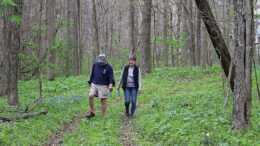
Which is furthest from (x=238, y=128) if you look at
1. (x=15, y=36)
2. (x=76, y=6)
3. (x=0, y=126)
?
(x=76, y=6)

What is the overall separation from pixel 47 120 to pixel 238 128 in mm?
5157

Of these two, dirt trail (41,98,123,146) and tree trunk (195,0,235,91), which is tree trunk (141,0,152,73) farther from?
tree trunk (195,0,235,91)

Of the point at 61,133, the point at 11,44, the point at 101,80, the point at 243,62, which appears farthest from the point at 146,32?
the point at 243,62

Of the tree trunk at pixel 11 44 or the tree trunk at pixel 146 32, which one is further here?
the tree trunk at pixel 146 32

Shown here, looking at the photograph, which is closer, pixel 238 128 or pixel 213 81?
pixel 238 128

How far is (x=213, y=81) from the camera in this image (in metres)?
Result: 12.8

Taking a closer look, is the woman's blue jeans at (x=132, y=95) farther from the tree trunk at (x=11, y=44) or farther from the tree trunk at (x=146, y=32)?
the tree trunk at (x=146, y=32)

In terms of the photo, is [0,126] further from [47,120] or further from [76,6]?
[76,6]

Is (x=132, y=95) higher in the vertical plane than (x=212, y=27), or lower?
lower

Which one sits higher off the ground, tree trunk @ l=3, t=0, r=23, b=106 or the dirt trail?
tree trunk @ l=3, t=0, r=23, b=106

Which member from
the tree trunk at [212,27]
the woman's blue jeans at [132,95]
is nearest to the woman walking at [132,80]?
the woman's blue jeans at [132,95]

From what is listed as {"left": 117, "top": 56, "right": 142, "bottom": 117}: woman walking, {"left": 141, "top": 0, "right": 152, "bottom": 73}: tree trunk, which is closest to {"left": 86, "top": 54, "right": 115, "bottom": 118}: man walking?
{"left": 117, "top": 56, "right": 142, "bottom": 117}: woman walking

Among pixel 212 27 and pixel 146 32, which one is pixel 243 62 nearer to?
pixel 212 27

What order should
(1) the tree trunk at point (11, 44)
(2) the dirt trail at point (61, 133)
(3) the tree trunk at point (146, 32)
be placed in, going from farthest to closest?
1. (3) the tree trunk at point (146, 32)
2. (1) the tree trunk at point (11, 44)
3. (2) the dirt trail at point (61, 133)
